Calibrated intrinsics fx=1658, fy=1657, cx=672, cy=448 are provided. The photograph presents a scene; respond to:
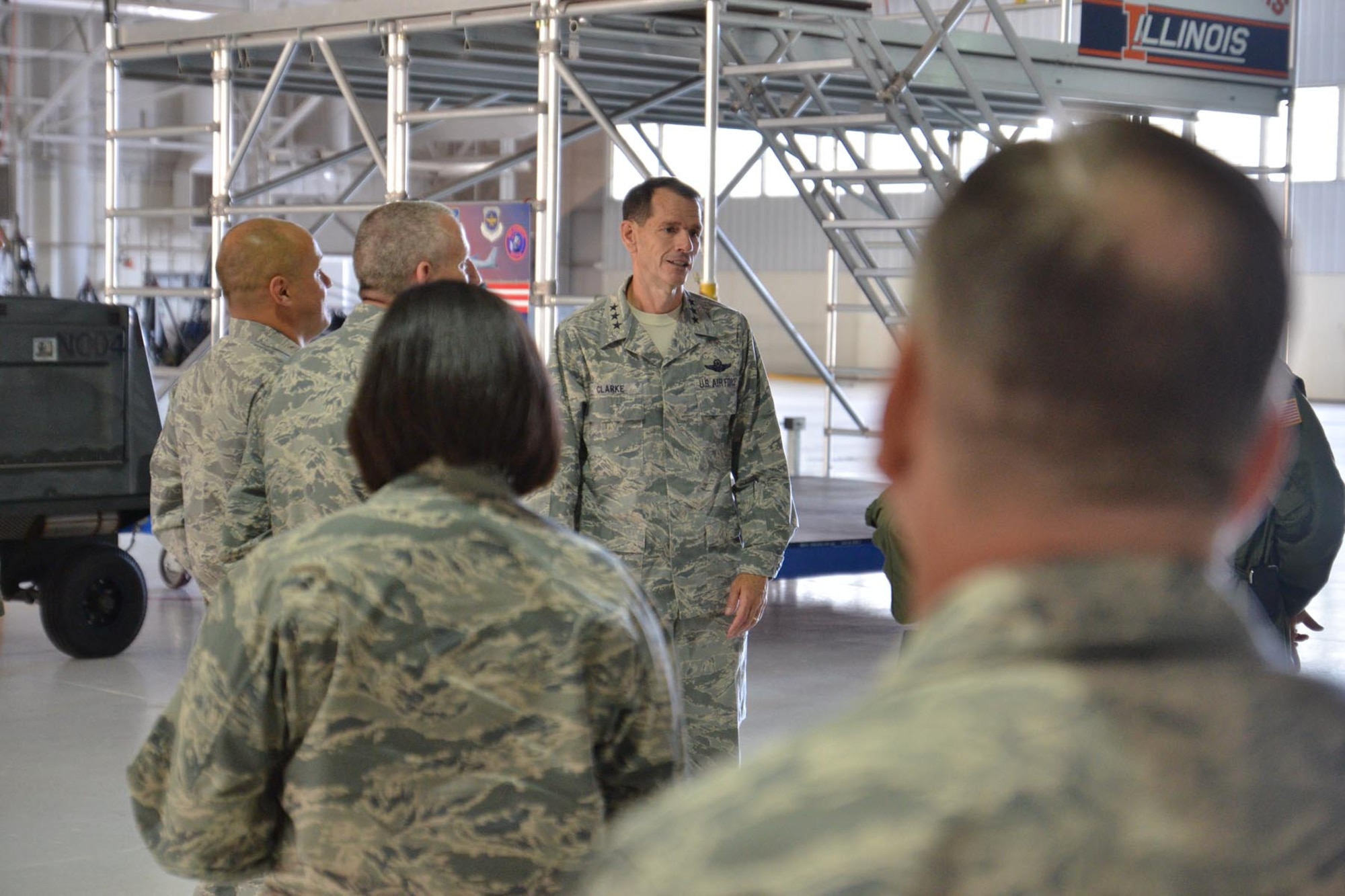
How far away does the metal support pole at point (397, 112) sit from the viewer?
8.23m

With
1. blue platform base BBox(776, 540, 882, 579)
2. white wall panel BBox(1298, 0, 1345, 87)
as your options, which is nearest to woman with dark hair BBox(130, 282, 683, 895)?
blue platform base BBox(776, 540, 882, 579)

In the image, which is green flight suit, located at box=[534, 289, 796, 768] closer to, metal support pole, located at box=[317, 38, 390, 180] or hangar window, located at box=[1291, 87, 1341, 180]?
metal support pole, located at box=[317, 38, 390, 180]

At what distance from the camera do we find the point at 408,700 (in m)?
1.83

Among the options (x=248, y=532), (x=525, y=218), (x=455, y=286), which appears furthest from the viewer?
(x=525, y=218)

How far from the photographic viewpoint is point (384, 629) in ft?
5.97

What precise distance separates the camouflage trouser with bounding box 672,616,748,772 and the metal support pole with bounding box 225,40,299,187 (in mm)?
5574

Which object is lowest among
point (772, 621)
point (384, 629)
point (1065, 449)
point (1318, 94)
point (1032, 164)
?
point (772, 621)

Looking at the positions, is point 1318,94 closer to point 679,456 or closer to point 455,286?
point 679,456

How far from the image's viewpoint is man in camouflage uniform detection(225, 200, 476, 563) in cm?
302

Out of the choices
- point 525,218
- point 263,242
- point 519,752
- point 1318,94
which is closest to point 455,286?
point 519,752

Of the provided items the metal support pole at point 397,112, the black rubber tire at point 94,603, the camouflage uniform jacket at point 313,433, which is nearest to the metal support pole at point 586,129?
the metal support pole at point 397,112

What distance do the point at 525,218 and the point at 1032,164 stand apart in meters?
7.15

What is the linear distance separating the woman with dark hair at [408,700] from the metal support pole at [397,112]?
6.53m

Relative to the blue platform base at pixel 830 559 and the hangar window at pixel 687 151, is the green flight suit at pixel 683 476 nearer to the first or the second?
the blue platform base at pixel 830 559
